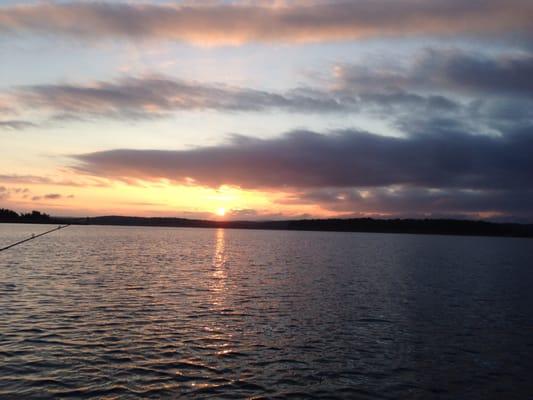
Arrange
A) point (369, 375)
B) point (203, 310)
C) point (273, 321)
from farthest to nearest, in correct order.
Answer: point (203, 310)
point (273, 321)
point (369, 375)

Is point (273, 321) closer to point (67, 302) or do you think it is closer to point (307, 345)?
point (307, 345)

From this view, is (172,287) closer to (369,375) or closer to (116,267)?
(116,267)

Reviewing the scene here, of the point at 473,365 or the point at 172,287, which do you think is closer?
the point at 473,365

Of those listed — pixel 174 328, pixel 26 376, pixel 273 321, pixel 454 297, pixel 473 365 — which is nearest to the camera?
pixel 26 376

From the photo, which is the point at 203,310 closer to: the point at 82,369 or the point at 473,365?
the point at 82,369

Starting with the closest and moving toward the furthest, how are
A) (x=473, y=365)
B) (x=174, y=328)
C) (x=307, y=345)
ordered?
(x=473, y=365)
(x=307, y=345)
(x=174, y=328)

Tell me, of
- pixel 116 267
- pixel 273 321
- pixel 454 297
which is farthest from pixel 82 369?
pixel 116 267

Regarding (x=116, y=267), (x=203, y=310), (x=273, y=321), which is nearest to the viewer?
(x=273, y=321)

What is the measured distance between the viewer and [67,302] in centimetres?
3953

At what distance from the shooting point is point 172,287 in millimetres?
51750

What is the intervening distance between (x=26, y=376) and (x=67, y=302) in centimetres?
1935

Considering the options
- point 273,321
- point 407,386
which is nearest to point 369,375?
point 407,386

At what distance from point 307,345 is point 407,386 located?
7620 millimetres

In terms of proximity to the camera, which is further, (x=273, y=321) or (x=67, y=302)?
(x=67, y=302)
